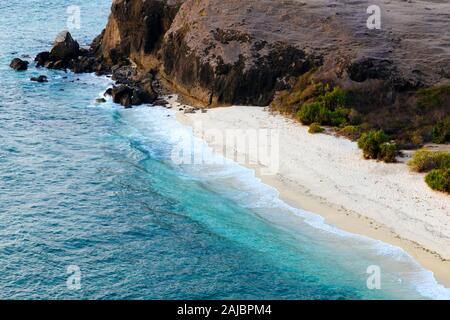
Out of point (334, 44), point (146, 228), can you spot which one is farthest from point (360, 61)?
point (146, 228)

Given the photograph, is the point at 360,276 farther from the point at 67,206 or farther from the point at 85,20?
the point at 85,20

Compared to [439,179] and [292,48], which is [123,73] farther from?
[439,179]

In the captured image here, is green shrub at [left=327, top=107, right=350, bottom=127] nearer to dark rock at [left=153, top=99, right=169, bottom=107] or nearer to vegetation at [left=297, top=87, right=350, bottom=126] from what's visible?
vegetation at [left=297, top=87, right=350, bottom=126]

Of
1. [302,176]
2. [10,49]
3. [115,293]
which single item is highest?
[10,49]
